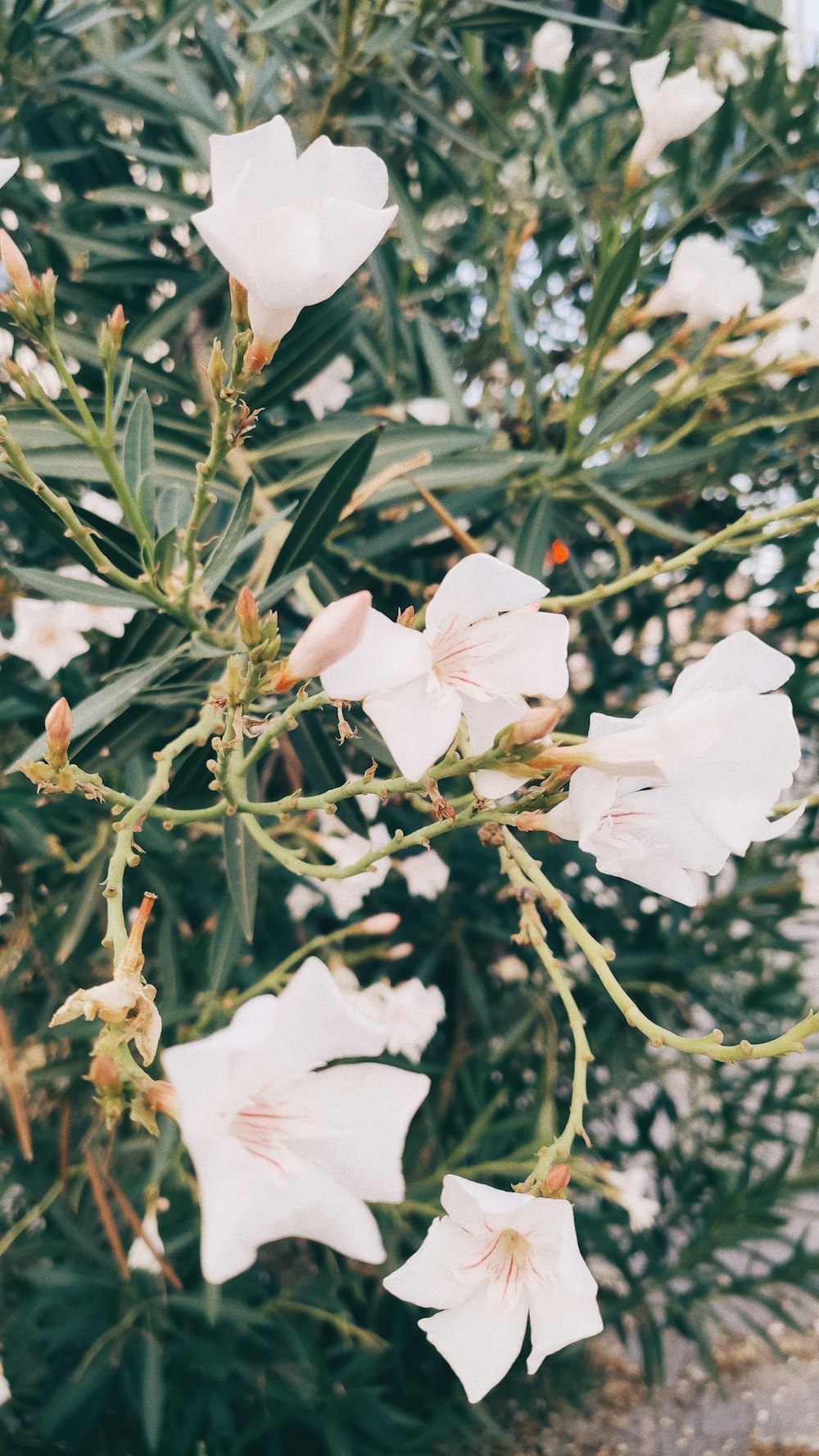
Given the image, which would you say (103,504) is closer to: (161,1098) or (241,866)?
(241,866)

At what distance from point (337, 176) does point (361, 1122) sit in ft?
1.56

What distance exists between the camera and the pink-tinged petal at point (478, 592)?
491mm

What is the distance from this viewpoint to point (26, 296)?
1.84 feet

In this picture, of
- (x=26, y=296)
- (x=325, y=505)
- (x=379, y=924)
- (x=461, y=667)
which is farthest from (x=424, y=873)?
(x=26, y=296)

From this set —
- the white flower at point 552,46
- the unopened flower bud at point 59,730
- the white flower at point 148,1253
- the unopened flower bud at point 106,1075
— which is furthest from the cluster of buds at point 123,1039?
the white flower at point 552,46

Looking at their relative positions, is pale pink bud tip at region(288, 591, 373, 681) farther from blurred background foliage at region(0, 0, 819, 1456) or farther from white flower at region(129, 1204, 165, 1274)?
white flower at region(129, 1204, 165, 1274)

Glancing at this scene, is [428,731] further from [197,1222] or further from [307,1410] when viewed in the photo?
[307,1410]

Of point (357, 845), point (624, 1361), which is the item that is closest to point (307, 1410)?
point (357, 845)

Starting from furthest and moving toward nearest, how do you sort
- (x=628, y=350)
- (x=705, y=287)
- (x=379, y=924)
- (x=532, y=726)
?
(x=628, y=350)
(x=705, y=287)
(x=379, y=924)
(x=532, y=726)

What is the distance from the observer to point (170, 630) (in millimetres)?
805

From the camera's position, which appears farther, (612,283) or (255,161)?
(612,283)

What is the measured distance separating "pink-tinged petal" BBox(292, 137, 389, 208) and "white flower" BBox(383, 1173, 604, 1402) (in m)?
0.52

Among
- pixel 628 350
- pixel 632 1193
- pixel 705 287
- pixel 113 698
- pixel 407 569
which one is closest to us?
pixel 113 698

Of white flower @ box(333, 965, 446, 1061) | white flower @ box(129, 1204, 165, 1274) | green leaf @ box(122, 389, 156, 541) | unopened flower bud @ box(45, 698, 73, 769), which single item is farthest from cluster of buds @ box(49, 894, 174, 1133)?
white flower @ box(333, 965, 446, 1061)
